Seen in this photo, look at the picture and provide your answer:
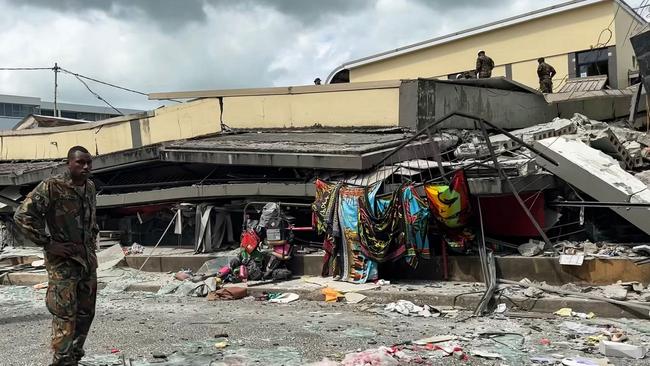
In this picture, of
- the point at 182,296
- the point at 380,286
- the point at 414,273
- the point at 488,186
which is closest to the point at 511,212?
the point at 488,186

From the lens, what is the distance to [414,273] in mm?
9000

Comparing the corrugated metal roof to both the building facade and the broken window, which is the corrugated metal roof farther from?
the building facade

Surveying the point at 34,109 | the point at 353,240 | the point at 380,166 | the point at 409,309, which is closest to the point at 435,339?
the point at 409,309

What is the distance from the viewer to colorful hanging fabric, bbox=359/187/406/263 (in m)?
8.52

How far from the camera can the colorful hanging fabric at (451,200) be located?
834 centimetres

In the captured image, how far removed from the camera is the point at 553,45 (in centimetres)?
2047

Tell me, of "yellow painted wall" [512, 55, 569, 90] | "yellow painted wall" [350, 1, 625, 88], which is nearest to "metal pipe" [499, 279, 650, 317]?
"yellow painted wall" [512, 55, 569, 90]

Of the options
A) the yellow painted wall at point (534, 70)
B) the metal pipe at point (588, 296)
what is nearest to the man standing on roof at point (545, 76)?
the yellow painted wall at point (534, 70)

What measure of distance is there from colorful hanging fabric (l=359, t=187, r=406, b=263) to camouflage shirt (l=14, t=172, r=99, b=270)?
4702mm

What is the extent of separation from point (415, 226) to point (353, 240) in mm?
993

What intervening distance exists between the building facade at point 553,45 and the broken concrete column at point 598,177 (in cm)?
1141

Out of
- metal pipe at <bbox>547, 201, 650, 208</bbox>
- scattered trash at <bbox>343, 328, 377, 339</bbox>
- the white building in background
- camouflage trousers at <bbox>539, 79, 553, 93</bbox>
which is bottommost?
scattered trash at <bbox>343, 328, 377, 339</bbox>

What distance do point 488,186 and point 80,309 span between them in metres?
6.14

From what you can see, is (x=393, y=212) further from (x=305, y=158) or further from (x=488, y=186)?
(x=305, y=158)
